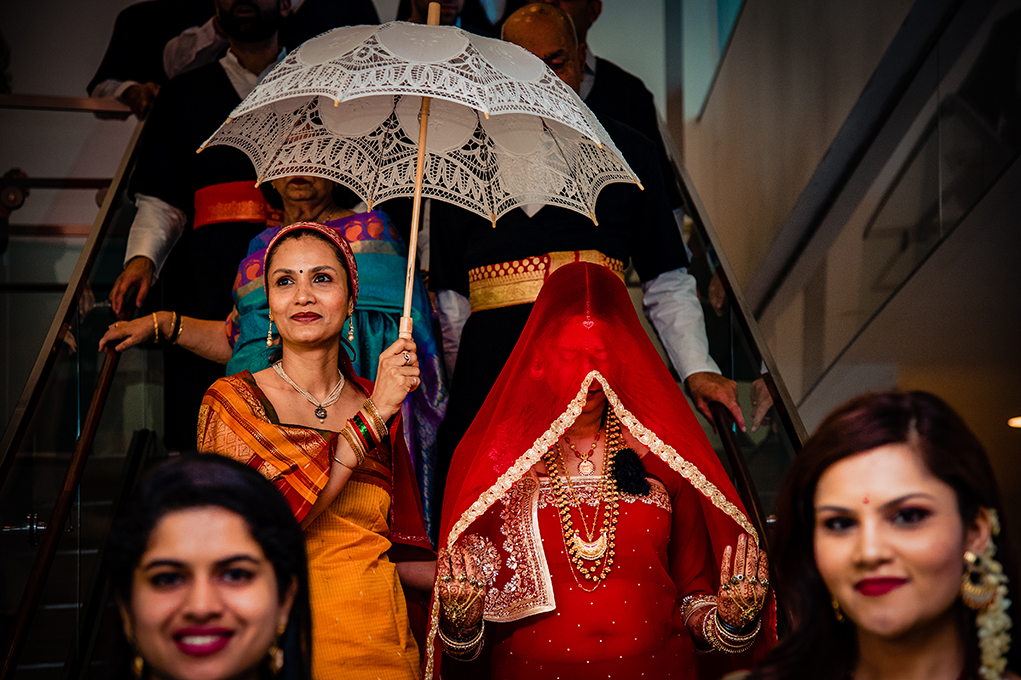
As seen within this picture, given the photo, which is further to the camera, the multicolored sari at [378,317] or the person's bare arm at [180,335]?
the person's bare arm at [180,335]

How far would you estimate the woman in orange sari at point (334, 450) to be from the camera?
2322mm

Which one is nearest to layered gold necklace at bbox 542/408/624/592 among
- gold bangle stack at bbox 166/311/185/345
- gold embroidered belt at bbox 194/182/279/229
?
gold bangle stack at bbox 166/311/185/345

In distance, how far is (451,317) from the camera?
142 inches

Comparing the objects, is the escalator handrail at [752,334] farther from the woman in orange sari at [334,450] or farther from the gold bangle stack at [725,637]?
the woman in orange sari at [334,450]

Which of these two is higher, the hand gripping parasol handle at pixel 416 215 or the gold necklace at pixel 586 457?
the hand gripping parasol handle at pixel 416 215

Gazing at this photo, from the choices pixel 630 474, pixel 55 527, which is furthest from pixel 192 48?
pixel 630 474

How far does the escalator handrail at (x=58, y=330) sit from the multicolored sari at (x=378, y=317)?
0.55m

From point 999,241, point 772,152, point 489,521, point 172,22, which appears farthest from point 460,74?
A: point 772,152

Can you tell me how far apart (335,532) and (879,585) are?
1304mm

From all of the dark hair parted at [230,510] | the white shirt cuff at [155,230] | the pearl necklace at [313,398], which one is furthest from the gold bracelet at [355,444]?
the white shirt cuff at [155,230]

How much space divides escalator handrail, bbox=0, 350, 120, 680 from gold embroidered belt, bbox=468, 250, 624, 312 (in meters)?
1.21

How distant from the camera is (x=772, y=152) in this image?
20.3 feet

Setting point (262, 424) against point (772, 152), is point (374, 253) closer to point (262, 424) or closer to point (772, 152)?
point (262, 424)

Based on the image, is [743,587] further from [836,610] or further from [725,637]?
[836,610]
